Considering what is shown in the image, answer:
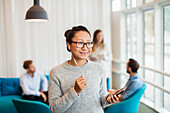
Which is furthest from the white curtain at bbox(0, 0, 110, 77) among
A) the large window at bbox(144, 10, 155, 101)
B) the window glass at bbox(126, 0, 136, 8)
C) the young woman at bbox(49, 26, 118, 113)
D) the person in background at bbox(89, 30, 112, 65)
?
the young woman at bbox(49, 26, 118, 113)

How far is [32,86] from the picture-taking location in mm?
3916

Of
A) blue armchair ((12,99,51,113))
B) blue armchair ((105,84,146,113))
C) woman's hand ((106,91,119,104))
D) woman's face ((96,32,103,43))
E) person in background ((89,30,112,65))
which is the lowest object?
blue armchair ((105,84,146,113))

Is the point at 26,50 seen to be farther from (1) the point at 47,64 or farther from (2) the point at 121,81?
(2) the point at 121,81

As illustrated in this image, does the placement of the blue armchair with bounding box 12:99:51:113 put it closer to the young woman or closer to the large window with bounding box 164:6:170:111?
the young woman

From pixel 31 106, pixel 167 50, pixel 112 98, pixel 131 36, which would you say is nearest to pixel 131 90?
pixel 167 50

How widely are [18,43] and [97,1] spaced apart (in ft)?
7.33

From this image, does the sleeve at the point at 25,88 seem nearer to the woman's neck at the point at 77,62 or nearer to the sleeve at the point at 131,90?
the sleeve at the point at 131,90

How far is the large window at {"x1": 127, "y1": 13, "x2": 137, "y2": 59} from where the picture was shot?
16.8 ft

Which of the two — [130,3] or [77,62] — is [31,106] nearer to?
[77,62]

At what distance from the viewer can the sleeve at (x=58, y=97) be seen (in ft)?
4.35

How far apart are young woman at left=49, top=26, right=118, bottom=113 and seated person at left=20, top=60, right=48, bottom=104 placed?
2495mm

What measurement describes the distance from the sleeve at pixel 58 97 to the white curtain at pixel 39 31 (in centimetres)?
362

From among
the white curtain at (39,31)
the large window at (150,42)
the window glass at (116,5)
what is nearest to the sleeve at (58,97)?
the large window at (150,42)

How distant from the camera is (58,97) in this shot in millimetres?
1393
